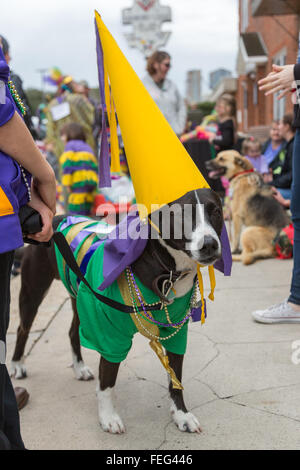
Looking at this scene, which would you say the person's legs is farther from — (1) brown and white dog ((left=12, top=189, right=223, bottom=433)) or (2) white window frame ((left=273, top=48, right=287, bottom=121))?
(2) white window frame ((left=273, top=48, right=287, bottom=121))

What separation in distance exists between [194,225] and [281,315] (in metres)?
1.69

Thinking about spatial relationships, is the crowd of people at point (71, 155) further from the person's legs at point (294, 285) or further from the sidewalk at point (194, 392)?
the sidewalk at point (194, 392)

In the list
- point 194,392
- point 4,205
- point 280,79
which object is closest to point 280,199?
point 280,79

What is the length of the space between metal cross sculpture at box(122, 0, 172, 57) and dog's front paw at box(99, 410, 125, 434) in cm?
804

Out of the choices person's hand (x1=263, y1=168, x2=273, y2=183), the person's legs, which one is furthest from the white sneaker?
person's hand (x1=263, y1=168, x2=273, y2=183)

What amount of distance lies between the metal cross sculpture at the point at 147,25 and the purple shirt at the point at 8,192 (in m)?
8.29

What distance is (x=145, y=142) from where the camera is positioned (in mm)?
2068

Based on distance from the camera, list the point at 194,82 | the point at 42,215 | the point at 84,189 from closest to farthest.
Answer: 1. the point at 42,215
2. the point at 84,189
3. the point at 194,82

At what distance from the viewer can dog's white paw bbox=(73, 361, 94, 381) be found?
9.74 ft

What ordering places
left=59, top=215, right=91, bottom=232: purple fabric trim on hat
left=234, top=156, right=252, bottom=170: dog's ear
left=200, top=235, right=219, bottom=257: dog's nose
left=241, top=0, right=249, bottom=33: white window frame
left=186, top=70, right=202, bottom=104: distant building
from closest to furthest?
left=200, top=235, right=219, bottom=257: dog's nose, left=59, top=215, right=91, bottom=232: purple fabric trim on hat, left=234, top=156, right=252, bottom=170: dog's ear, left=241, top=0, right=249, bottom=33: white window frame, left=186, top=70, right=202, bottom=104: distant building

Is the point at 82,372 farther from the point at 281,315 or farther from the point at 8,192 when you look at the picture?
the point at 8,192

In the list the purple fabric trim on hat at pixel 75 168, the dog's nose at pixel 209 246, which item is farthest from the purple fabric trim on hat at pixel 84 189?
the dog's nose at pixel 209 246

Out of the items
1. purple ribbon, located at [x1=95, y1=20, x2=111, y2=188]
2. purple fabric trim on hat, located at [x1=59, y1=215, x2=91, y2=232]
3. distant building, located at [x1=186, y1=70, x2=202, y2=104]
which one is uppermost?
purple ribbon, located at [x1=95, y1=20, x2=111, y2=188]
